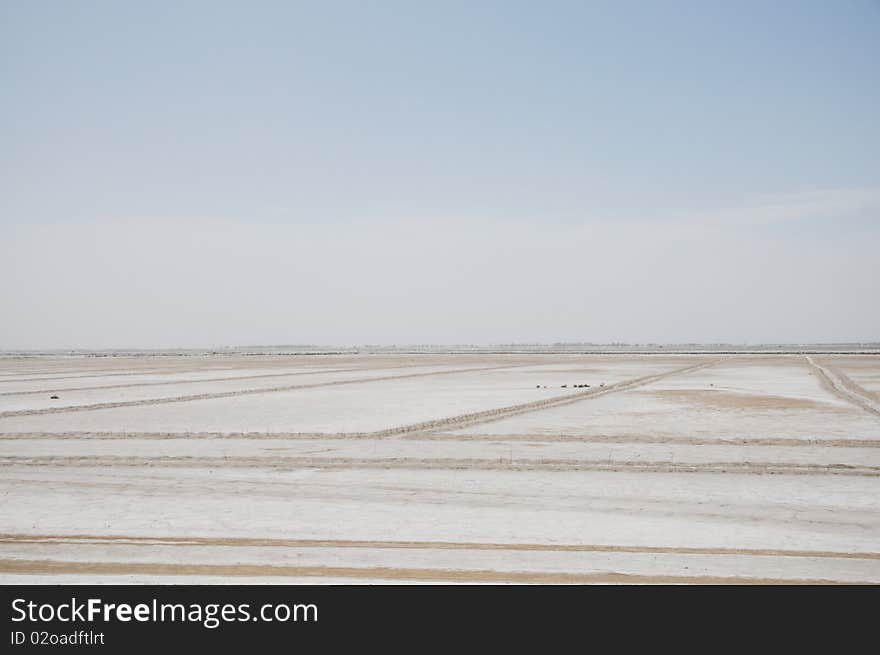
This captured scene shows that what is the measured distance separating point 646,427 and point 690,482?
27.8ft

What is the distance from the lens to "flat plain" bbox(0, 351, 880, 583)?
8.28 metres

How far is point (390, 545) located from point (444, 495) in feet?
11.0

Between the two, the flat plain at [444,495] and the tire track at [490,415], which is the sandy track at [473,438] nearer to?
the flat plain at [444,495]

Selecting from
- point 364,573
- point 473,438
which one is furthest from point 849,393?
point 364,573

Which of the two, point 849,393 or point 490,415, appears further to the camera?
point 849,393

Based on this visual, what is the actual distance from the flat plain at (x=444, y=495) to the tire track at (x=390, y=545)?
0.16 ft

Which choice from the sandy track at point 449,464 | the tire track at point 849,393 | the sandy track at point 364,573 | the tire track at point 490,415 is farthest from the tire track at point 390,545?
the tire track at point 849,393

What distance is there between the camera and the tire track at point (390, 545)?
8.76 m

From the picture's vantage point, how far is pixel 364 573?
7918mm

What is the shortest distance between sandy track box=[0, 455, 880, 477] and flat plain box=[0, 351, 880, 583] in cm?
10
